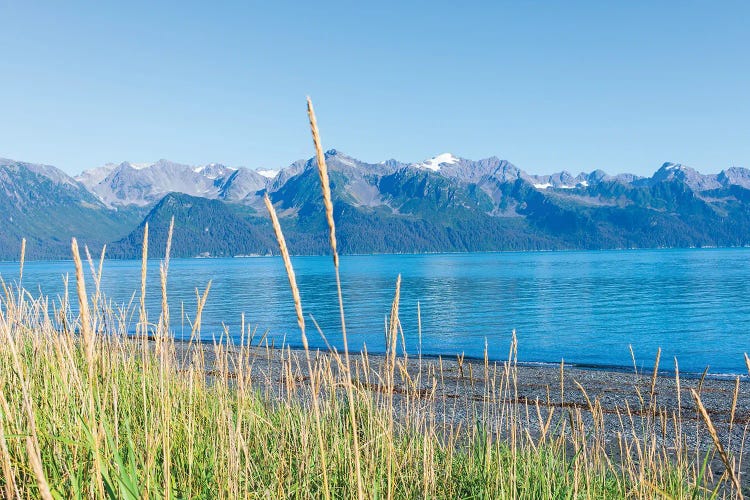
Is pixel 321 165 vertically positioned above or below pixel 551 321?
above

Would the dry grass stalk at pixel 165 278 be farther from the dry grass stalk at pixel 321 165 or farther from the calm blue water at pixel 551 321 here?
the calm blue water at pixel 551 321

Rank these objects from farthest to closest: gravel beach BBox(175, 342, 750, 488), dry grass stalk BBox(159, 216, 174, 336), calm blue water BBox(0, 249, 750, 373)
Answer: calm blue water BBox(0, 249, 750, 373)
gravel beach BBox(175, 342, 750, 488)
dry grass stalk BBox(159, 216, 174, 336)

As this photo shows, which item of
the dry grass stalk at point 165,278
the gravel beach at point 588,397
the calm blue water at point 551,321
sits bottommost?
the calm blue water at point 551,321

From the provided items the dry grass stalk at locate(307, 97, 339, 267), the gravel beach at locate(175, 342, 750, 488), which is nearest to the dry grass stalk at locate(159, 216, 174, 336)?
the dry grass stalk at locate(307, 97, 339, 267)

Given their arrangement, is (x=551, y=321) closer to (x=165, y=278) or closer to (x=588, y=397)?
(x=588, y=397)

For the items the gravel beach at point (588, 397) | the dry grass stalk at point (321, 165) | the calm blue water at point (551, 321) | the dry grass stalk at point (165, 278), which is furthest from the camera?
the calm blue water at point (551, 321)

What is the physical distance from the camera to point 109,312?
20.2 feet

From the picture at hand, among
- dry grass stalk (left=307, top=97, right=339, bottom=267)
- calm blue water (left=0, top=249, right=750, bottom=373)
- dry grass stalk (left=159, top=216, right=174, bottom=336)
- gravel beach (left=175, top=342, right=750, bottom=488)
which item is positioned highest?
dry grass stalk (left=307, top=97, right=339, bottom=267)

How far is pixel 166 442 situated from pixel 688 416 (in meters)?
20.3

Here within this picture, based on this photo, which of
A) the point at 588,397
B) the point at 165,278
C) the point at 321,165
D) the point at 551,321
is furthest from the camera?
the point at 551,321

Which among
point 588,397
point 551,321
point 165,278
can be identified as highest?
point 165,278

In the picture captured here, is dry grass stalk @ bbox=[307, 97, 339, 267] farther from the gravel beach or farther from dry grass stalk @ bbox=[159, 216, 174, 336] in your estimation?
the gravel beach

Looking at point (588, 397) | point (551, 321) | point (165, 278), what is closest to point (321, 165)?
point (165, 278)

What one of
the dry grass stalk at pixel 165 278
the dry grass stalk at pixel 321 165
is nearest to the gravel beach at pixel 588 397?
the dry grass stalk at pixel 165 278
